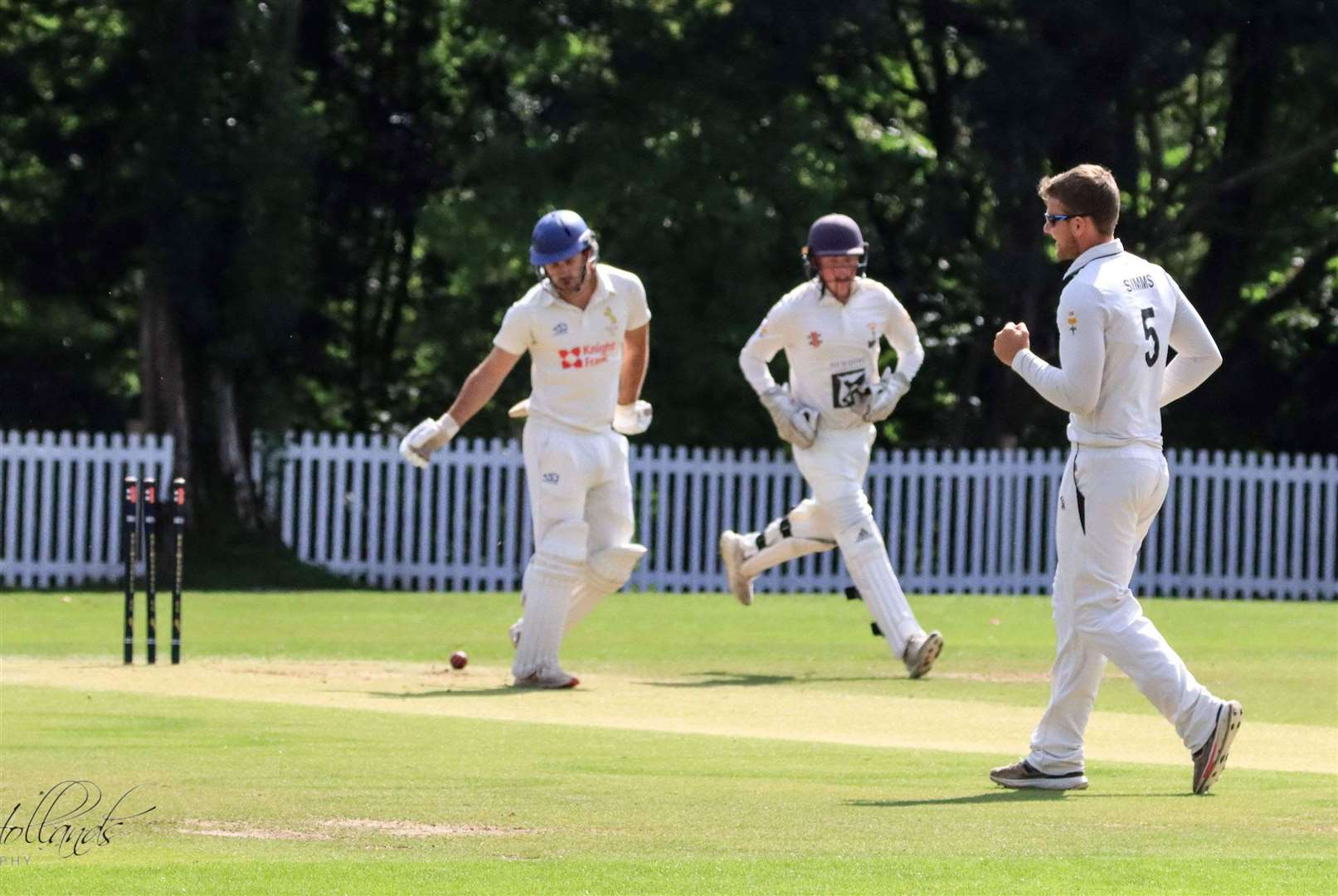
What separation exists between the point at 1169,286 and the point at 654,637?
7811 mm

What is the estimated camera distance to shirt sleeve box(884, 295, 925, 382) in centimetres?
1393

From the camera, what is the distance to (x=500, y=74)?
27109 millimetres

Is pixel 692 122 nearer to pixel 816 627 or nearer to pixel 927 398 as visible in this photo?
pixel 927 398

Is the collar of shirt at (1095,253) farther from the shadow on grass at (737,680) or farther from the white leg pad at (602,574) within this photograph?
the shadow on grass at (737,680)

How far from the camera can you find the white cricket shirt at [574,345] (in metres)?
12.4

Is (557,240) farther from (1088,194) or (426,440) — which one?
(1088,194)

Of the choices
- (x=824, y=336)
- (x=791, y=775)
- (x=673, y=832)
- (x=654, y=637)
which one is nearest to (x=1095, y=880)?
(x=673, y=832)

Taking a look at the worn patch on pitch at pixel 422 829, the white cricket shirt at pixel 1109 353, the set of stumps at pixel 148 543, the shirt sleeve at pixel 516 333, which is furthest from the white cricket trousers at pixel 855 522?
the worn patch on pitch at pixel 422 829

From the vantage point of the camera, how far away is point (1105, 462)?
853cm

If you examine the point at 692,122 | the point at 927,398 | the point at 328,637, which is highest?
the point at 692,122

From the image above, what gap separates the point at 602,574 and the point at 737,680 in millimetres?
994

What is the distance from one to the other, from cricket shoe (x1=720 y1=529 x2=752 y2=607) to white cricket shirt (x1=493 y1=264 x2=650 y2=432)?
99.6 inches

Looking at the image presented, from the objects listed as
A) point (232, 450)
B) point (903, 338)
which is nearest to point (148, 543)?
point (903, 338)

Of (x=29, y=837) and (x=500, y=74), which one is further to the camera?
(x=500, y=74)
